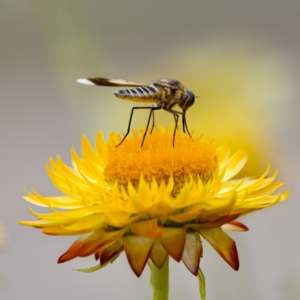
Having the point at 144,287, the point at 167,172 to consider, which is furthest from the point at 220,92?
the point at 167,172

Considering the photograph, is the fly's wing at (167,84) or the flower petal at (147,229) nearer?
the flower petal at (147,229)

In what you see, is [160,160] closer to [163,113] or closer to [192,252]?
[192,252]

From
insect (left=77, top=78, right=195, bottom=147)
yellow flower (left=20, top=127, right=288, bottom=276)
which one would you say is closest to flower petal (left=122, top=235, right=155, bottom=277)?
yellow flower (left=20, top=127, right=288, bottom=276)

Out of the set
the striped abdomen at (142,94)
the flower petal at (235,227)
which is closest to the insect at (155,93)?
the striped abdomen at (142,94)

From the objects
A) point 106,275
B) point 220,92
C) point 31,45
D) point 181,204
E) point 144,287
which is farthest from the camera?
point 31,45

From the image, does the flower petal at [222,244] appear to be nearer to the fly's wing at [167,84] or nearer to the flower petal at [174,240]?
the flower petal at [174,240]

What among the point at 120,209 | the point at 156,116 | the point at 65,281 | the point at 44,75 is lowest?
the point at 65,281

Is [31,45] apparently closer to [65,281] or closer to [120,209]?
[65,281]
